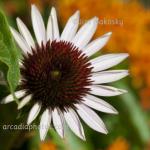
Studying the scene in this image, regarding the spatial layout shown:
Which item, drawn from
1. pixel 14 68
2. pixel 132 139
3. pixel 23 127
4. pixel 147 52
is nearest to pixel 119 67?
pixel 147 52

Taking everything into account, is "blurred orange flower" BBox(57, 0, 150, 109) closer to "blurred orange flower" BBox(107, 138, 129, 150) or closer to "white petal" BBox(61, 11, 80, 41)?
"blurred orange flower" BBox(107, 138, 129, 150)

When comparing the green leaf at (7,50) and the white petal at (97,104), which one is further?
the white petal at (97,104)

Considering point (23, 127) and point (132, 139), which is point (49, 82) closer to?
point (23, 127)

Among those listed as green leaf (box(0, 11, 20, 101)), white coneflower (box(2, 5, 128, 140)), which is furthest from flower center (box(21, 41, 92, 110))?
green leaf (box(0, 11, 20, 101))

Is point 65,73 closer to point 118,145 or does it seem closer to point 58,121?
point 58,121

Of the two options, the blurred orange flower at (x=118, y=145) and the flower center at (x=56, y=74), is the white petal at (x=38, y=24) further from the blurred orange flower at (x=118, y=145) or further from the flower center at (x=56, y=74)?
the blurred orange flower at (x=118, y=145)

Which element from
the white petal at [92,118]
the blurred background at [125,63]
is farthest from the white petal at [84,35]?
the blurred background at [125,63]
